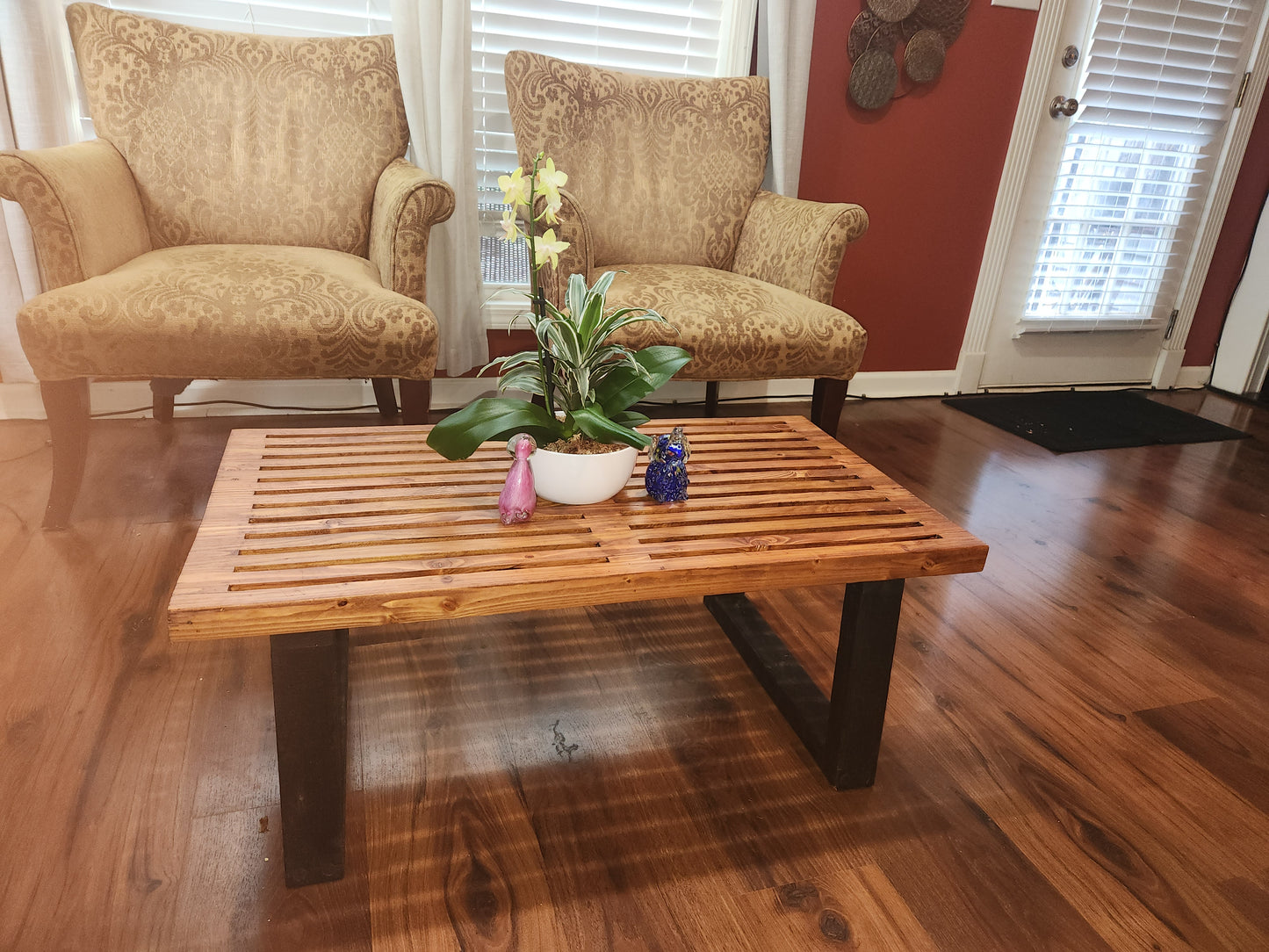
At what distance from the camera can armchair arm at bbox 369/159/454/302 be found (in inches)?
69.7

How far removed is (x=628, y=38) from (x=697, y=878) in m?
2.28

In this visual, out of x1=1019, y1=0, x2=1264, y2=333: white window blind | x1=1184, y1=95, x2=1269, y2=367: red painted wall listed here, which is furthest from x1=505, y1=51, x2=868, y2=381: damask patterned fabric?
x1=1184, y1=95, x2=1269, y2=367: red painted wall

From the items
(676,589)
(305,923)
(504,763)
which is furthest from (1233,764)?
(305,923)

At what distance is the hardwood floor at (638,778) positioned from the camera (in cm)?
96

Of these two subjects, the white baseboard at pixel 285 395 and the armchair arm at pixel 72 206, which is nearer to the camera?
the armchair arm at pixel 72 206

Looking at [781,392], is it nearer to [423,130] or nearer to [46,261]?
[423,130]

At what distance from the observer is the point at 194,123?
6.38ft

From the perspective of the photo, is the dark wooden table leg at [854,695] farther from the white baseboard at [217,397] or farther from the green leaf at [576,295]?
the white baseboard at [217,397]

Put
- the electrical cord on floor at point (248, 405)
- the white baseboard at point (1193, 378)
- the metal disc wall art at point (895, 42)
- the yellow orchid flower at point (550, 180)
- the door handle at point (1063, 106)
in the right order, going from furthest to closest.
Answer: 1. the white baseboard at point (1193, 378)
2. the door handle at point (1063, 106)
3. the metal disc wall art at point (895, 42)
4. the electrical cord on floor at point (248, 405)
5. the yellow orchid flower at point (550, 180)

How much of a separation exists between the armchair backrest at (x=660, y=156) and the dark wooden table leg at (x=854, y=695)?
1355 mm

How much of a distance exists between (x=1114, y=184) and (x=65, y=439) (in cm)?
336

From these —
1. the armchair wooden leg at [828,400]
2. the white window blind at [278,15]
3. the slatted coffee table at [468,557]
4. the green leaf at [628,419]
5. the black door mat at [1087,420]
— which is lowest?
the black door mat at [1087,420]

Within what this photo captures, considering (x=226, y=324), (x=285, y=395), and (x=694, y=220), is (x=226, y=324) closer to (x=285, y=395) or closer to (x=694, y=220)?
(x=285, y=395)

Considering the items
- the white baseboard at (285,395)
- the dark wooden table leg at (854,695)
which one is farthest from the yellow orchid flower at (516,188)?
the white baseboard at (285,395)
